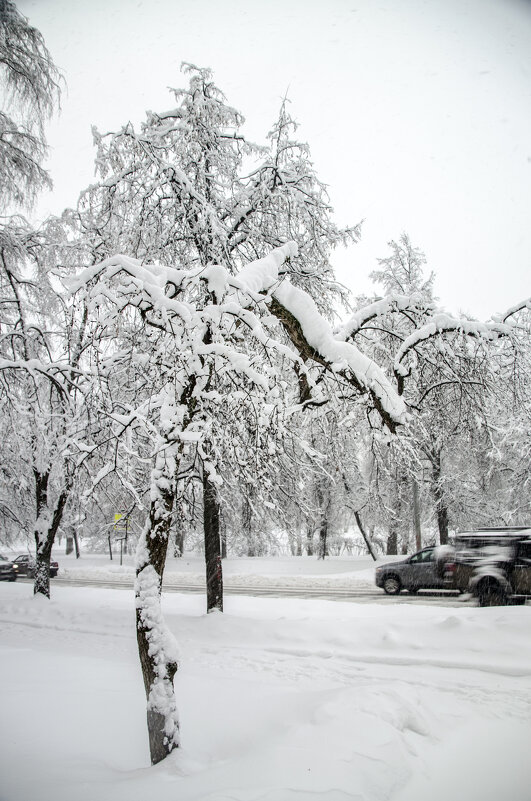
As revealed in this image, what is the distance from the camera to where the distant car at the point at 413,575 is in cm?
1312

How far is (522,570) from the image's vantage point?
10.1 metres

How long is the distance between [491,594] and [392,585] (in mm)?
3808

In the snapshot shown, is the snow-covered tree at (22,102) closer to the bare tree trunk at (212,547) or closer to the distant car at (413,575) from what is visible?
the bare tree trunk at (212,547)

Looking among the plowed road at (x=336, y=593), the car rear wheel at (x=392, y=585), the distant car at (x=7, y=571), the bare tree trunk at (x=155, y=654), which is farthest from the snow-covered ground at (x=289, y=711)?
the distant car at (x=7, y=571)

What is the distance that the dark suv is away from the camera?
1018 centimetres

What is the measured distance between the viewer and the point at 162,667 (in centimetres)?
349

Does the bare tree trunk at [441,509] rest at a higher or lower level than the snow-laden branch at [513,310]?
lower

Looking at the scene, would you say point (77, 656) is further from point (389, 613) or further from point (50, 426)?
point (389, 613)

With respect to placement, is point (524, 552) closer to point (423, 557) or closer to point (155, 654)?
point (423, 557)

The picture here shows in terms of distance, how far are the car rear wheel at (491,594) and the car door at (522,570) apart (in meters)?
0.39

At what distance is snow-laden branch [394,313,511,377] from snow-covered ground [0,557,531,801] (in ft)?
12.0

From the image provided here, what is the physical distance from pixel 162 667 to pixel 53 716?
6.68 feet

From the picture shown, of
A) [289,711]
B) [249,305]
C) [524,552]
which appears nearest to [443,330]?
Answer: [249,305]

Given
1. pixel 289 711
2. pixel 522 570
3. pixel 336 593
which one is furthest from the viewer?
pixel 336 593
